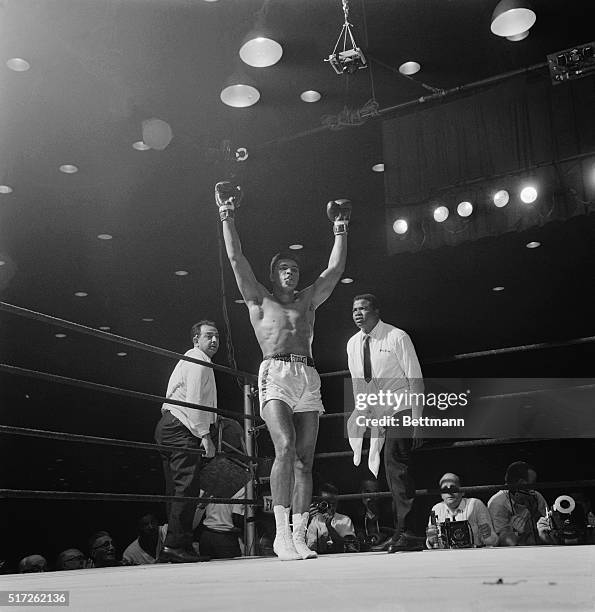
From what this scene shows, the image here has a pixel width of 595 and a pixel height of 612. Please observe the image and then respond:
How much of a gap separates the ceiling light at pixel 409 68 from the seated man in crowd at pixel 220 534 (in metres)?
2.29

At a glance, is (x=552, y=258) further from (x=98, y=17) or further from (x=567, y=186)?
(x=98, y=17)

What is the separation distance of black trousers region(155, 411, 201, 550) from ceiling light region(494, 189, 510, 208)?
239 cm

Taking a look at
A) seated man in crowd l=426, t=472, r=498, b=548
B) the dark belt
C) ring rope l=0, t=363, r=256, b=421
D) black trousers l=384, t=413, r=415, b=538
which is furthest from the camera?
seated man in crowd l=426, t=472, r=498, b=548

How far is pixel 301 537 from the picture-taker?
88.9 inches

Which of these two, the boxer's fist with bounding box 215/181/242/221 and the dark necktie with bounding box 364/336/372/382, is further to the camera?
the dark necktie with bounding box 364/336/372/382

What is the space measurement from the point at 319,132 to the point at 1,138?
1790 mm

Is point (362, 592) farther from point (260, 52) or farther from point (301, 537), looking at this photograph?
point (260, 52)

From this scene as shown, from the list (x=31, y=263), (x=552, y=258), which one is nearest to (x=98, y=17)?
(x=31, y=263)

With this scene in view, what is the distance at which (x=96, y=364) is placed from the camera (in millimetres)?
7840

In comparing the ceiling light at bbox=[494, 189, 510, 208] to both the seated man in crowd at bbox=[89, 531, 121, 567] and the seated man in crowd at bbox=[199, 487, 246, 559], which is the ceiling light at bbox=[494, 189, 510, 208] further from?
the seated man in crowd at bbox=[89, 531, 121, 567]

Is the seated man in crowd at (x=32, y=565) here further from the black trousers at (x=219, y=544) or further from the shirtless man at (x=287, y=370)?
the shirtless man at (x=287, y=370)

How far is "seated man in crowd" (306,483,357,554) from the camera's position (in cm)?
362

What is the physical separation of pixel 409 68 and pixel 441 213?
103cm

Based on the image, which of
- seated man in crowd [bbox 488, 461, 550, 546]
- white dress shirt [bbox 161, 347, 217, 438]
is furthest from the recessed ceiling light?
seated man in crowd [bbox 488, 461, 550, 546]
